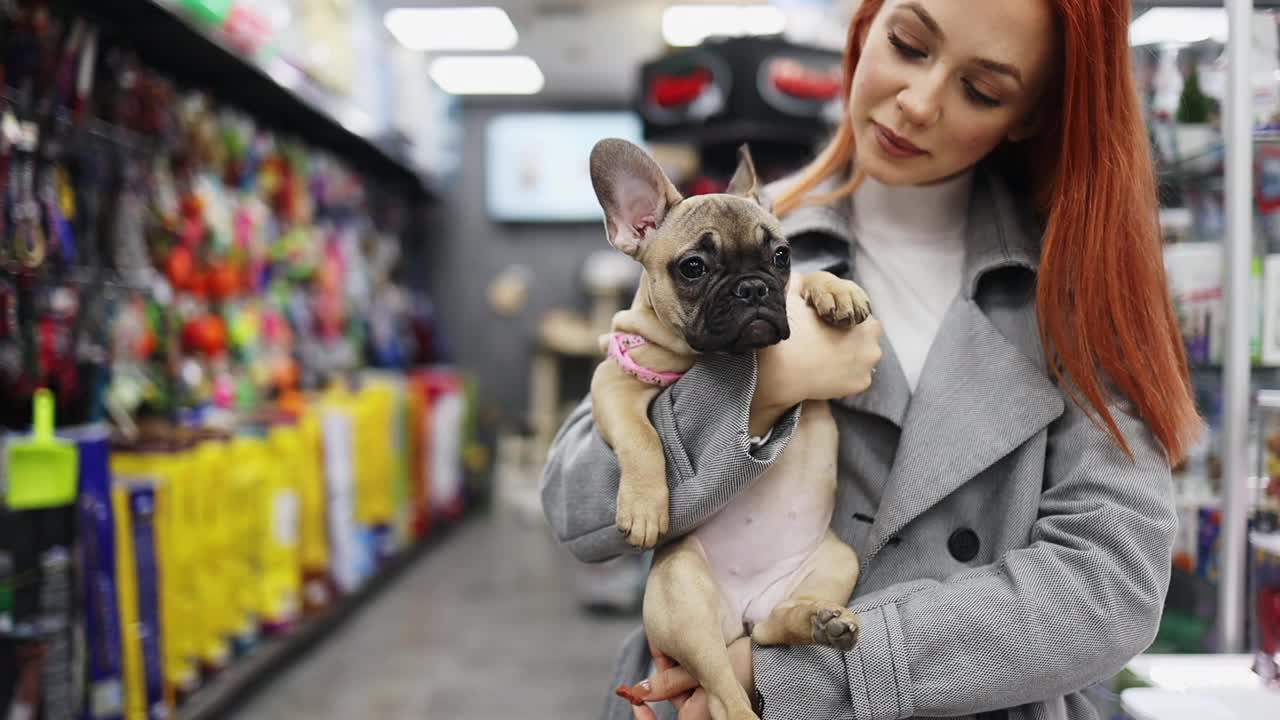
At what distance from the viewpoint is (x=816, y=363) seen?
116 centimetres

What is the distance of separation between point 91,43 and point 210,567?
168 cm

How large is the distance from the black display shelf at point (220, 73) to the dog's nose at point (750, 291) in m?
2.52

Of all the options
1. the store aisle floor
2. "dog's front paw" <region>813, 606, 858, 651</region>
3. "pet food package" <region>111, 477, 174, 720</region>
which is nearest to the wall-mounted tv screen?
the store aisle floor

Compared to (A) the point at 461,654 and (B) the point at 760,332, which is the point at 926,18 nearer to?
(B) the point at 760,332

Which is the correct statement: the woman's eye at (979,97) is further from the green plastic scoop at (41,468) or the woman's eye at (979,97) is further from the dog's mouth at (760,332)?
the green plastic scoop at (41,468)

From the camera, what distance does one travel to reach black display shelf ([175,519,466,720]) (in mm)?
3223

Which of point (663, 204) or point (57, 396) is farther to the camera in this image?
point (57, 396)

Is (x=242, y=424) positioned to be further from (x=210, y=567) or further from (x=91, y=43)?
(x=91, y=43)

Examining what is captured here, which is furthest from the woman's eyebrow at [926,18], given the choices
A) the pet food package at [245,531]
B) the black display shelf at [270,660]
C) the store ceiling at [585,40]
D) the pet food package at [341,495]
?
the store ceiling at [585,40]

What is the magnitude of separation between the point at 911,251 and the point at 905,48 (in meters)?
0.29

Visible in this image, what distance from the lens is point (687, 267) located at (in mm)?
1203

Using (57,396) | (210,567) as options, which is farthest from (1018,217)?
(210,567)

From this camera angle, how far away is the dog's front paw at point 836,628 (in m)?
1.05

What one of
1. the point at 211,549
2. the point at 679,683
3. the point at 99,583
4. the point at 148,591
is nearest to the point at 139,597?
the point at 148,591
